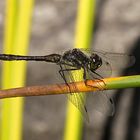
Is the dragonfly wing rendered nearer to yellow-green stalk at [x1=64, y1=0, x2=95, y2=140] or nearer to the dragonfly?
the dragonfly

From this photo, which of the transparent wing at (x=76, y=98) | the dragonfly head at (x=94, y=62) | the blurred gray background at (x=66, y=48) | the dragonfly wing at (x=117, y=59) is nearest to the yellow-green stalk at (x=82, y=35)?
the transparent wing at (x=76, y=98)

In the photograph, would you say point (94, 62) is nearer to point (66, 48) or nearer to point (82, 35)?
point (82, 35)

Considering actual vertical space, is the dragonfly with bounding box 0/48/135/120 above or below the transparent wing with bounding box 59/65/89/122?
above

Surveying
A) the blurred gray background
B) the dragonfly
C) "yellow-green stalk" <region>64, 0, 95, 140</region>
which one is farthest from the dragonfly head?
the blurred gray background

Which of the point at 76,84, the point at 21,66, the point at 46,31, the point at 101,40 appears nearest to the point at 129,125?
the point at 101,40

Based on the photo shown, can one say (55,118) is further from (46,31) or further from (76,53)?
(76,53)

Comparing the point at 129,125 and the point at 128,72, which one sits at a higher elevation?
the point at 128,72

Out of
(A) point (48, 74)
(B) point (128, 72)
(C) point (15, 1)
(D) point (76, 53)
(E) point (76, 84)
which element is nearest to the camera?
(E) point (76, 84)

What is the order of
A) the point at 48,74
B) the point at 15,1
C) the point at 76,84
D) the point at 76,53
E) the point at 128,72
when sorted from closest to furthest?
1. the point at 76,84
2. the point at 15,1
3. the point at 76,53
4. the point at 128,72
5. the point at 48,74
